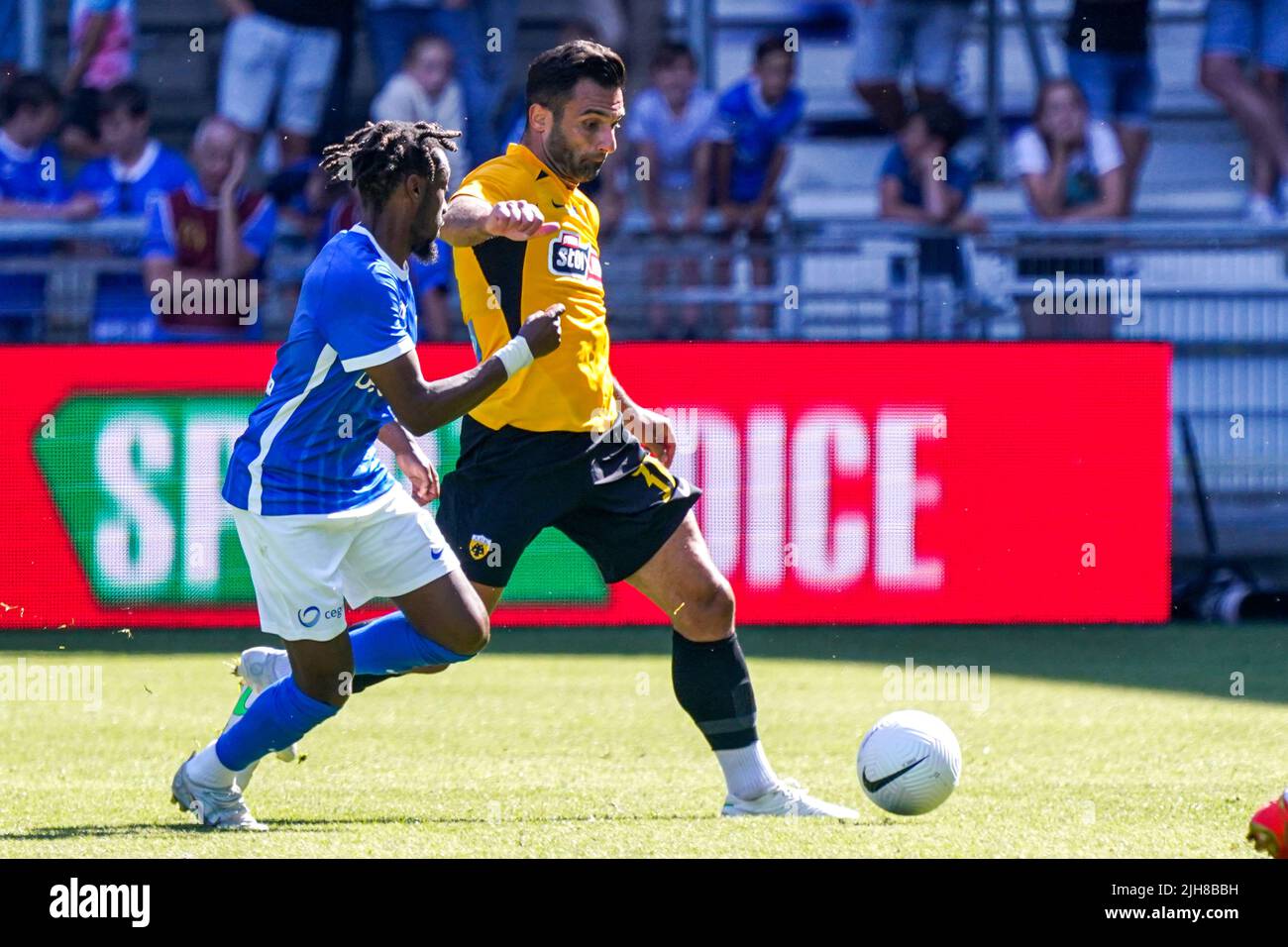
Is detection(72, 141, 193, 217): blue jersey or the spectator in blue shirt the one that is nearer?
detection(72, 141, 193, 217): blue jersey

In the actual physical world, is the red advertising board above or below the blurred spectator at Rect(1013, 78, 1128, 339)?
below

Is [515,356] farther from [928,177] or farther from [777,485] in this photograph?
[928,177]

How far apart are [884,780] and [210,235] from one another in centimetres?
792

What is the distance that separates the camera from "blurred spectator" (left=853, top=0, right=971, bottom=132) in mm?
14266

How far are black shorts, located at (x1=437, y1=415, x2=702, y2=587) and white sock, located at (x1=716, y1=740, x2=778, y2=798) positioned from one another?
0.63 meters

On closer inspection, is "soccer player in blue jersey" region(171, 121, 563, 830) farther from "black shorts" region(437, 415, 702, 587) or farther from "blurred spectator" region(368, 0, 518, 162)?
"blurred spectator" region(368, 0, 518, 162)

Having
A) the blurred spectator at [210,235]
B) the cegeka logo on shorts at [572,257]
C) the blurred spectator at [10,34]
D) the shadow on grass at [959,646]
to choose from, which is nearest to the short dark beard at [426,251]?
the cegeka logo on shorts at [572,257]

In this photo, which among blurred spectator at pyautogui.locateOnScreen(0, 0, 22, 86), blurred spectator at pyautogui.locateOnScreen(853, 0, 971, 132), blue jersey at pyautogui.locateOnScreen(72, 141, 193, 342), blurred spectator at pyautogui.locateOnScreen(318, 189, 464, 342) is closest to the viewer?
blurred spectator at pyautogui.locateOnScreen(318, 189, 464, 342)

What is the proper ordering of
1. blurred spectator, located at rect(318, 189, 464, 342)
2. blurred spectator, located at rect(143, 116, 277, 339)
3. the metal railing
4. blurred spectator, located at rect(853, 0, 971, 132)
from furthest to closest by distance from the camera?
blurred spectator, located at rect(853, 0, 971, 132) < blurred spectator, located at rect(318, 189, 464, 342) < blurred spectator, located at rect(143, 116, 277, 339) < the metal railing

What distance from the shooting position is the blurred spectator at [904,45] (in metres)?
14.3

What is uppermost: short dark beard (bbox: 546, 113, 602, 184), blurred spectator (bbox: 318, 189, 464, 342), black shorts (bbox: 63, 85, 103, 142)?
black shorts (bbox: 63, 85, 103, 142)

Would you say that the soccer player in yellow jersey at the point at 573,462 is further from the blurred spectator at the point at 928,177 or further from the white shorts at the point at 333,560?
the blurred spectator at the point at 928,177
